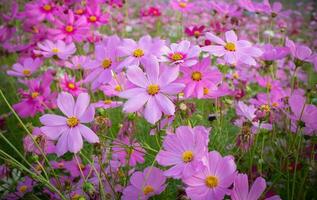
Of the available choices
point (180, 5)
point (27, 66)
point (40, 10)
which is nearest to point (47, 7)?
point (40, 10)

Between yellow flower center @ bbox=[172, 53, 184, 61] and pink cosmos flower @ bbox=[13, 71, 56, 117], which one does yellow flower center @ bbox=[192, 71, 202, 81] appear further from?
pink cosmos flower @ bbox=[13, 71, 56, 117]

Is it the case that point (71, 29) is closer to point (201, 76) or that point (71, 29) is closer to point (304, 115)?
point (201, 76)

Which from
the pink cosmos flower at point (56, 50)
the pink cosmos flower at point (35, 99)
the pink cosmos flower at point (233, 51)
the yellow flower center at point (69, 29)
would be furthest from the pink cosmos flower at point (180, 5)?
the pink cosmos flower at point (233, 51)

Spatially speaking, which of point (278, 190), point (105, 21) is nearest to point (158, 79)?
point (278, 190)

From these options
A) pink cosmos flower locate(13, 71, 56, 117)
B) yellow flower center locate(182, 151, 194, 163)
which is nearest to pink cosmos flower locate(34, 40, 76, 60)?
pink cosmos flower locate(13, 71, 56, 117)

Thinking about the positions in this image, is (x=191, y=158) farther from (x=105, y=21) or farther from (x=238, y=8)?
(x=105, y=21)

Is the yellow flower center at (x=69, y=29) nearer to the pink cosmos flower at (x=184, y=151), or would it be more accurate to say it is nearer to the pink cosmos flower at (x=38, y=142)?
the pink cosmos flower at (x=38, y=142)

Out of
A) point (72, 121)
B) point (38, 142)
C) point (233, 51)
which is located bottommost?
point (38, 142)

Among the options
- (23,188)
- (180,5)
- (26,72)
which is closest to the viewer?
(23,188)
